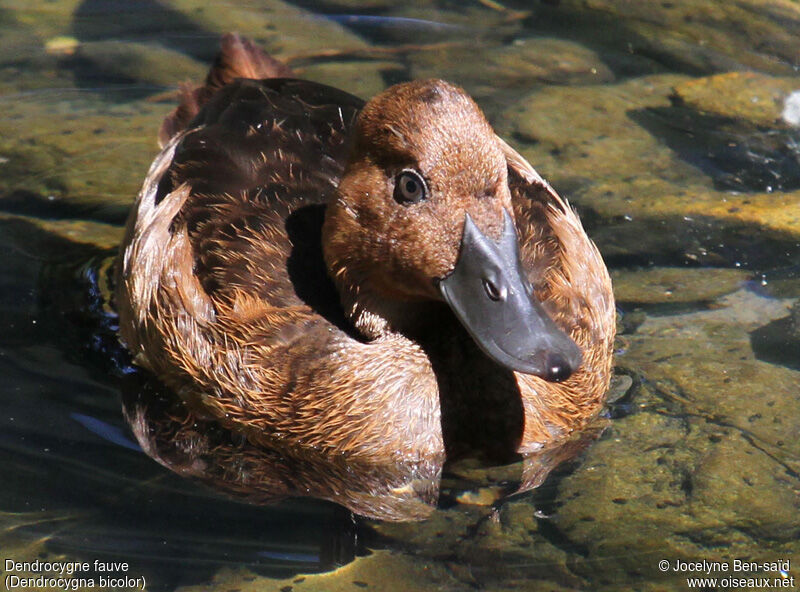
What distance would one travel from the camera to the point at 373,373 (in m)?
5.13

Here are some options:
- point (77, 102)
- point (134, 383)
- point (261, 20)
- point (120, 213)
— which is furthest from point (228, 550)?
point (261, 20)

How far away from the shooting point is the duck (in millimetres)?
4531

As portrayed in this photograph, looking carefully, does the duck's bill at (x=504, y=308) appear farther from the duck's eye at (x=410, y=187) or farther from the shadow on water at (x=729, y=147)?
the shadow on water at (x=729, y=147)

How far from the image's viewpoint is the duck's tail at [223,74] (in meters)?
6.89

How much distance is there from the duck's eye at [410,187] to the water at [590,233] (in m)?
1.28

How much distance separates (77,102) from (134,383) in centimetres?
317

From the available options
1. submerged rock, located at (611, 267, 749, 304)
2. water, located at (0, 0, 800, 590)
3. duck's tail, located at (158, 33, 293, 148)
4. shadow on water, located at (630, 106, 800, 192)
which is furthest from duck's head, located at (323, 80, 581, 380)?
shadow on water, located at (630, 106, 800, 192)

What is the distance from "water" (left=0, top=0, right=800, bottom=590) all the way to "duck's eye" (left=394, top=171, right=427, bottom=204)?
1283 millimetres

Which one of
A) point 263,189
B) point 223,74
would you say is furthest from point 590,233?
point 223,74

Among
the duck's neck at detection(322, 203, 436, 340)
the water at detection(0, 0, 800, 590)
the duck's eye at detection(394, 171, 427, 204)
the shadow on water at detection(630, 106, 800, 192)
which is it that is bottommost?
the water at detection(0, 0, 800, 590)

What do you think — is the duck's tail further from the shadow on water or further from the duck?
the shadow on water

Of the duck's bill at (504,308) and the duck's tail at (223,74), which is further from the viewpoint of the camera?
the duck's tail at (223,74)

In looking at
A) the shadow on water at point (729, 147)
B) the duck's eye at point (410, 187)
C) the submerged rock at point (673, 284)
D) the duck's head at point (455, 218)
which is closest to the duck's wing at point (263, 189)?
the duck's head at point (455, 218)

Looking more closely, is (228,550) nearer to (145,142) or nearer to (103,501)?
(103,501)
